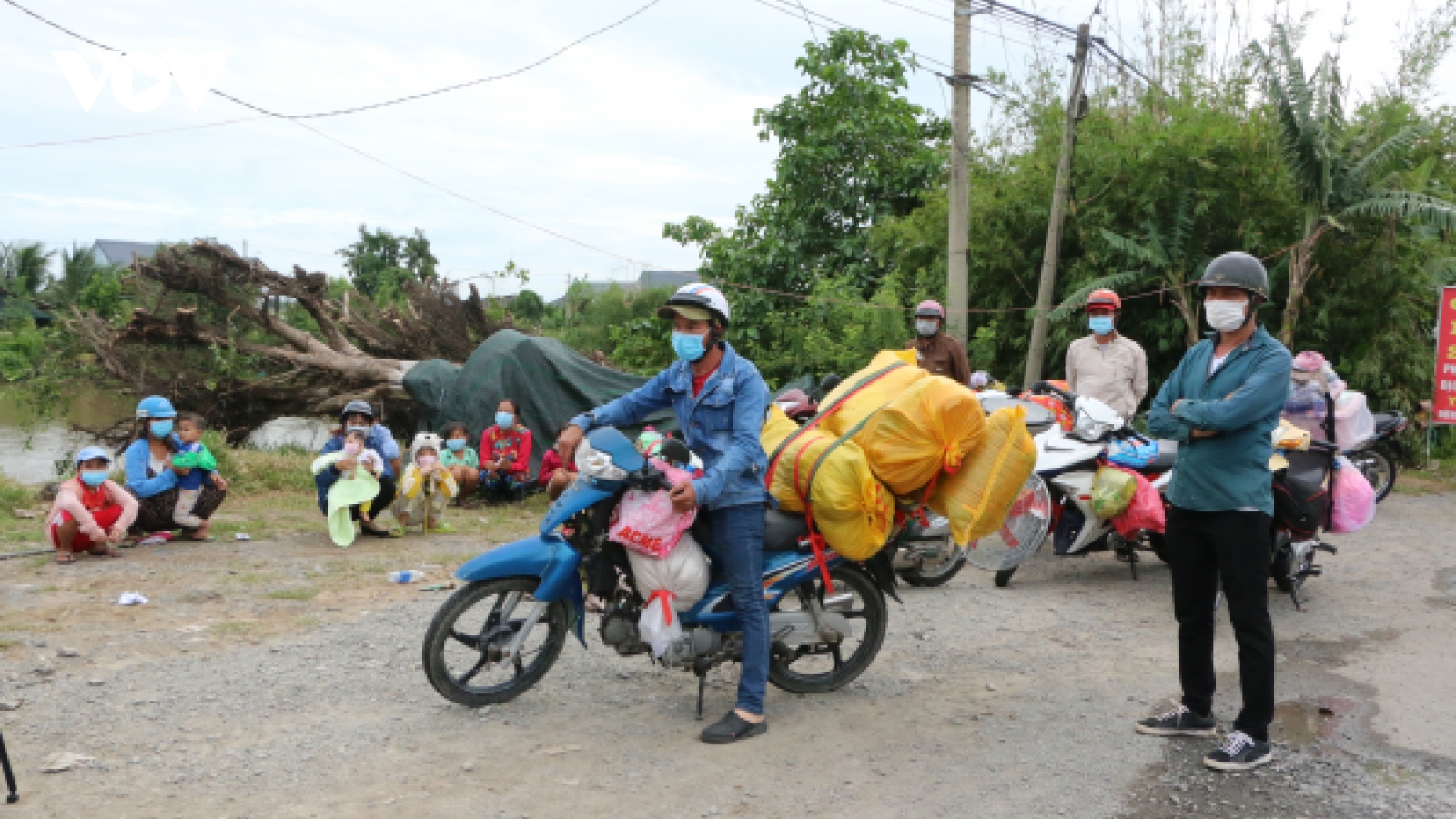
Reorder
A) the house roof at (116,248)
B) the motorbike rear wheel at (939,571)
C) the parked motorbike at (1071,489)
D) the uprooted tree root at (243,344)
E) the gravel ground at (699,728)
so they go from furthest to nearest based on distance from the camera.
→ the house roof at (116,248) < the uprooted tree root at (243,344) < the motorbike rear wheel at (939,571) < the parked motorbike at (1071,489) < the gravel ground at (699,728)

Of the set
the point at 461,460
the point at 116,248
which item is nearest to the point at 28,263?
the point at 116,248

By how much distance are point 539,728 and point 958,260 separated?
10.2 m

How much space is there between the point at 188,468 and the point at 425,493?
1741 millimetres

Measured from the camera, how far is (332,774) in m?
3.89

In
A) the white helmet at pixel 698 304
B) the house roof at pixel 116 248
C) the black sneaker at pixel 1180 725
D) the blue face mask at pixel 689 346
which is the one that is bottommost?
the black sneaker at pixel 1180 725

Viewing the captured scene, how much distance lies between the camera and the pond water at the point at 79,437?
1409cm

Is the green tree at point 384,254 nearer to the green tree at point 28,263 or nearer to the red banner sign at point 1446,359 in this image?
the green tree at point 28,263

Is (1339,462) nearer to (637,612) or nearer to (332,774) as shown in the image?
(637,612)

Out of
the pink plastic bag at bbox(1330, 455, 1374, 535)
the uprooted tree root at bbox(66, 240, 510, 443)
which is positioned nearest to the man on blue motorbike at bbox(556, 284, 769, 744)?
the pink plastic bag at bbox(1330, 455, 1374, 535)

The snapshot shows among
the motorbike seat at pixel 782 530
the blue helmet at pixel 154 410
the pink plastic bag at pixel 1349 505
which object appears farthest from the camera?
the blue helmet at pixel 154 410

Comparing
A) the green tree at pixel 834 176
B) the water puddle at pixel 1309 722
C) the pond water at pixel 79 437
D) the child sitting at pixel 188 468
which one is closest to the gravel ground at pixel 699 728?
the water puddle at pixel 1309 722

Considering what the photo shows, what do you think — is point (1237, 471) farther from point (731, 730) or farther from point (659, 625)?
point (659, 625)

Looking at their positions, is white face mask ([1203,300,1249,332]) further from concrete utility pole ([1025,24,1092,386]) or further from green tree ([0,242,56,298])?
green tree ([0,242,56,298])

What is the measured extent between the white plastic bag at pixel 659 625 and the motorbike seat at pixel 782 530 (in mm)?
505
